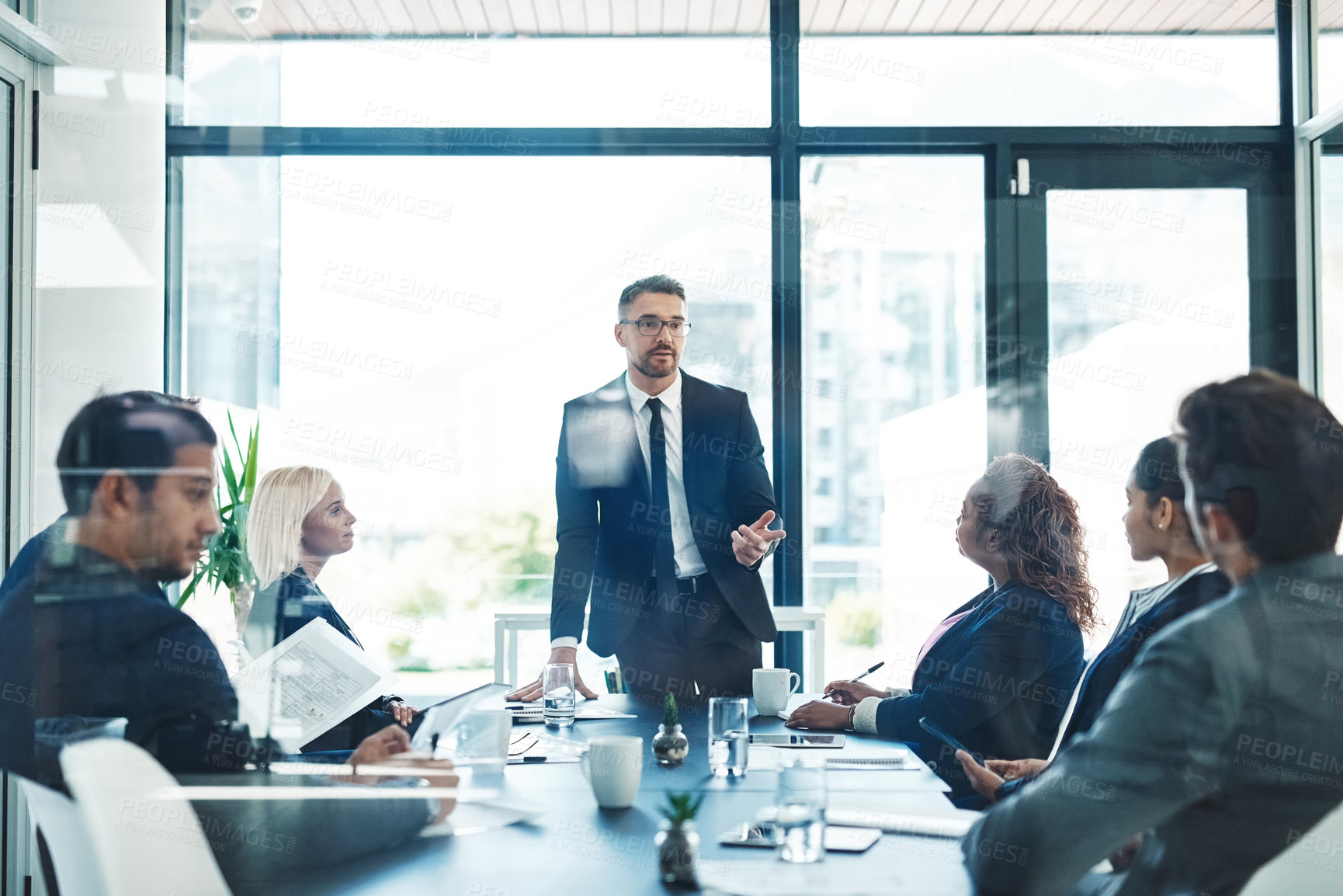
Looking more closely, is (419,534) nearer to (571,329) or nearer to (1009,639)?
Result: (571,329)

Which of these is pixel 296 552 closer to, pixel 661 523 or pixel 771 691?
pixel 661 523

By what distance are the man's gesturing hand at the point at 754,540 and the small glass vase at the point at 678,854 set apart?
1516 mm

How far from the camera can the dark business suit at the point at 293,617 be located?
213cm

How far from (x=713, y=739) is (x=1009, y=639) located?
0.72 m

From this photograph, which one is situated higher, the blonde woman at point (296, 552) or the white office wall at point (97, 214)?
the white office wall at point (97, 214)

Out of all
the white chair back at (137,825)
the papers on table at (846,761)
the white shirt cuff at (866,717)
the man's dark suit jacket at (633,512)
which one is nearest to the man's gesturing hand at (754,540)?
the man's dark suit jacket at (633,512)

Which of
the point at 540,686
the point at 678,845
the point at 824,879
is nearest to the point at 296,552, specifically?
the point at 540,686

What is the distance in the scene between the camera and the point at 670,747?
1972mm

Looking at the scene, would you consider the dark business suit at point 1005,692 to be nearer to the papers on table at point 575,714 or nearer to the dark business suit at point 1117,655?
the dark business suit at point 1117,655

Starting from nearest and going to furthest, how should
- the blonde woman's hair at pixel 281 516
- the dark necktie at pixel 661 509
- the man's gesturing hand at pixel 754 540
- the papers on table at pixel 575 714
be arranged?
the papers on table at pixel 575 714, the blonde woman's hair at pixel 281 516, the man's gesturing hand at pixel 754 540, the dark necktie at pixel 661 509

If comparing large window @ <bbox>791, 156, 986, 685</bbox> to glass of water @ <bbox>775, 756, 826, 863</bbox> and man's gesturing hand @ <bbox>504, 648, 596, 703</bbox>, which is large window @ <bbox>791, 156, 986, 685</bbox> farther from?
glass of water @ <bbox>775, 756, 826, 863</bbox>

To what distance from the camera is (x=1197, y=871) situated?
4.40 ft

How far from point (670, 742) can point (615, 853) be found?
58 centimetres

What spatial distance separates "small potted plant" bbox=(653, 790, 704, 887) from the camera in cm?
128
